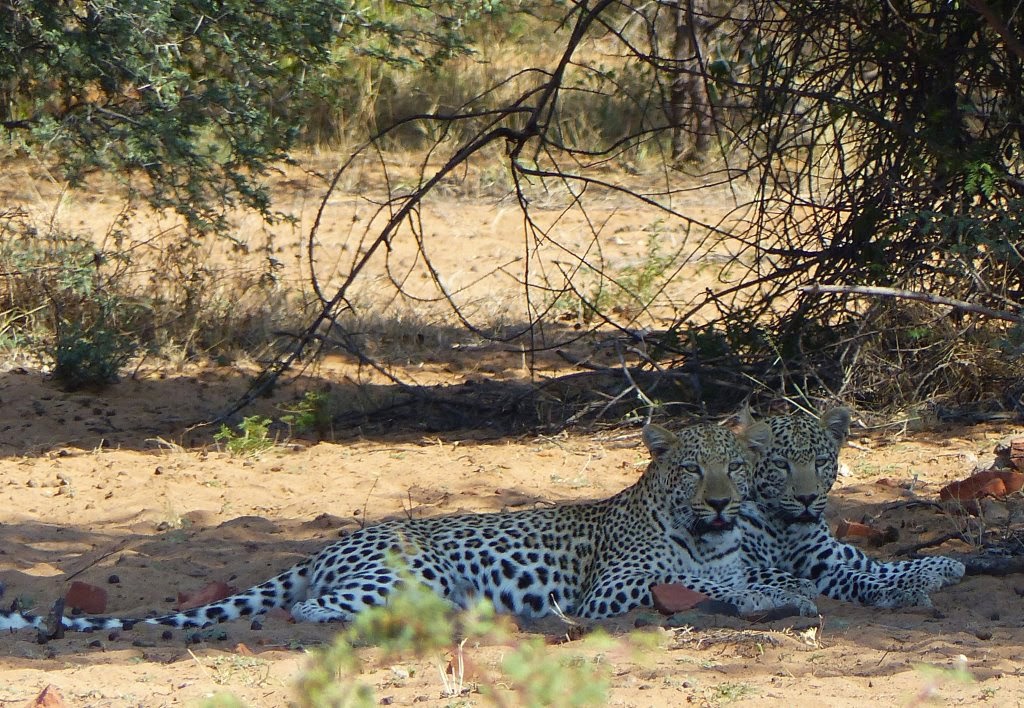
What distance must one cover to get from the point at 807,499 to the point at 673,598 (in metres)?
0.91

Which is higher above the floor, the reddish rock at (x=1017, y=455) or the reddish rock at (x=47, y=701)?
the reddish rock at (x=1017, y=455)

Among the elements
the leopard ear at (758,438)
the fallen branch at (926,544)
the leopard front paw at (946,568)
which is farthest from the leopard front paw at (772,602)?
the fallen branch at (926,544)

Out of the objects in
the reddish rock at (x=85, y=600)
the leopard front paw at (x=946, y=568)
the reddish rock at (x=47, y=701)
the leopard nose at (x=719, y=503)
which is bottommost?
the reddish rock at (x=85, y=600)

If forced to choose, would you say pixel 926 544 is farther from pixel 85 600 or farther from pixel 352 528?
pixel 85 600

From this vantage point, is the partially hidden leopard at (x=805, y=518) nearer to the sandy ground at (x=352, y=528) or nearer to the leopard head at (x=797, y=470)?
the leopard head at (x=797, y=470)

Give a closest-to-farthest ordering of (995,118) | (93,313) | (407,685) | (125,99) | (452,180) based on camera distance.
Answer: (407,685)
(995,118)
(125,99)
(93,313)
(452,180)

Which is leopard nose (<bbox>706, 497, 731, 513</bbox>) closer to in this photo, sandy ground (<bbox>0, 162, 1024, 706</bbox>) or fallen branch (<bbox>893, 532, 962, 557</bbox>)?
sandy ground (<bbox>0, 162, 1024, 706</bbox>)

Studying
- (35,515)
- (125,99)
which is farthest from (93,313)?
(35,515)

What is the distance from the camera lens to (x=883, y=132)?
841cm

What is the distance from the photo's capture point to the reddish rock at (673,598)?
19.1 feet

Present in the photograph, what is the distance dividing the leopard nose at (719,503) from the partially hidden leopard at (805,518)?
245 millimetres

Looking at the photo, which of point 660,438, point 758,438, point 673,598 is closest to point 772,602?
point 673,598

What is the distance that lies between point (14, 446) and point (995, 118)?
20.9 feet

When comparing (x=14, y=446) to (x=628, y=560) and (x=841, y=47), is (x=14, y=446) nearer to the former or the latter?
(x=628, y=560)
